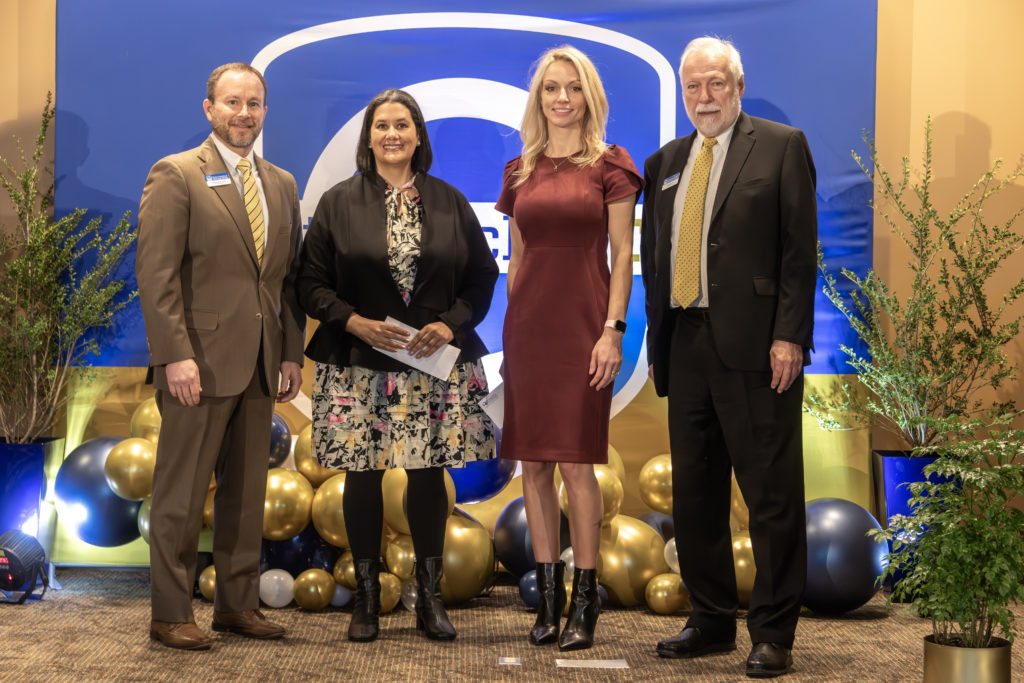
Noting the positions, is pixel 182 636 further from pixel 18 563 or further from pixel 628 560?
pixel 628 560

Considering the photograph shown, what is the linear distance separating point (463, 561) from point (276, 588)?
29.2 inches

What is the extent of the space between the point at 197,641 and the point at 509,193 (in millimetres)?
1819

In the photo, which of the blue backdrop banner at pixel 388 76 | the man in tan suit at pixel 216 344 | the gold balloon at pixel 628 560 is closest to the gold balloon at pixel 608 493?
the gold balloon at pixel 628 560

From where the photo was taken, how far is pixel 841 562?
3814 millimetres

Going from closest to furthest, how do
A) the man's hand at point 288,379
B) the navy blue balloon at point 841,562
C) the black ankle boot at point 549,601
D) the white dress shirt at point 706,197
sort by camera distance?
the white dress shirt at point 706,197
the black ankle boot at point 549,601
the man's hand at point 288,379
the navy blue balloon at point 841,562

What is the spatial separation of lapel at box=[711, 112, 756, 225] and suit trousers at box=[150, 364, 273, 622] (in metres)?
1.64

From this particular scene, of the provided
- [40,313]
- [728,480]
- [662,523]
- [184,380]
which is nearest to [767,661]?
[728,480]

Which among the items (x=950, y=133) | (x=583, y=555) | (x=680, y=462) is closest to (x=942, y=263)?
(x=950, y=133)

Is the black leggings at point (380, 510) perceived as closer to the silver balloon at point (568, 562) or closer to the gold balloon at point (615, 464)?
the silver balloon at point (568, 562)

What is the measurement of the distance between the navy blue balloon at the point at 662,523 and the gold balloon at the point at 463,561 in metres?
0.73

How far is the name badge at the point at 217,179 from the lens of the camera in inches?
135

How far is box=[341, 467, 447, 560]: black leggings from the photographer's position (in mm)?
3463

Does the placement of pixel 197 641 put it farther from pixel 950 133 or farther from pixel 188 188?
pixel 950 133

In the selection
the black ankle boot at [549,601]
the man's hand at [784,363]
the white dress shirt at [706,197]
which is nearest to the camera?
the man's hand at [784,363]
